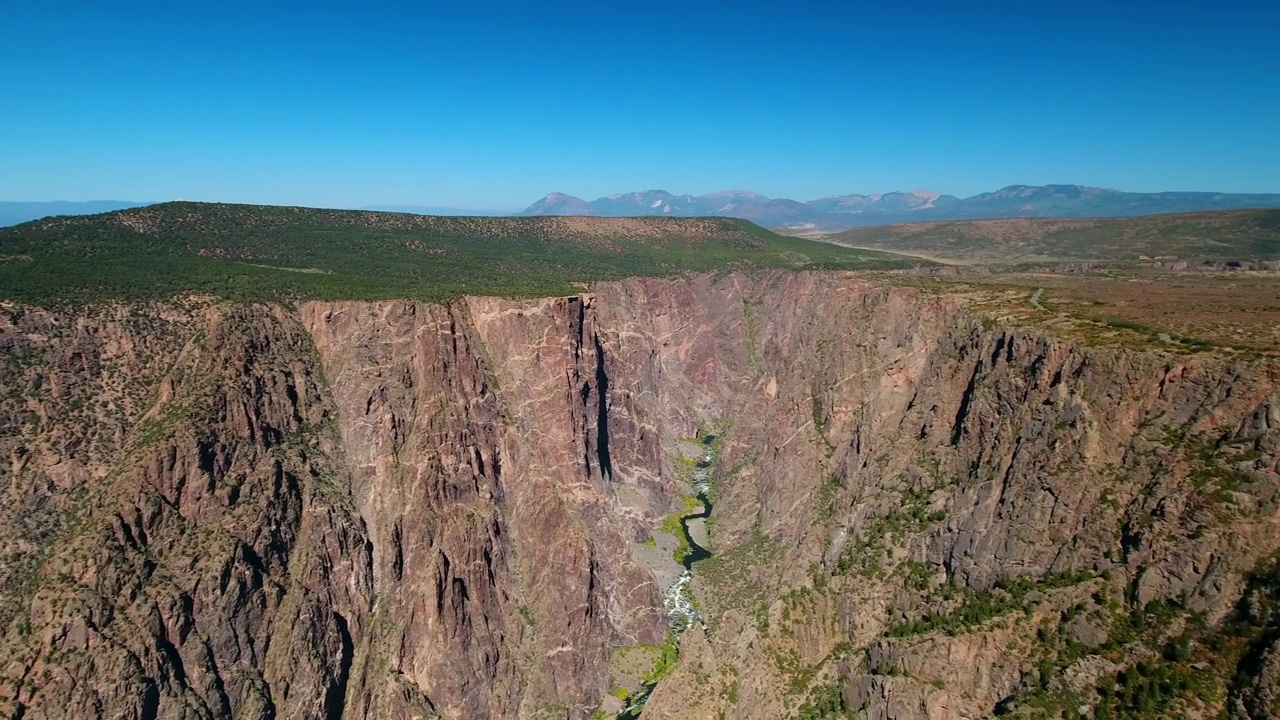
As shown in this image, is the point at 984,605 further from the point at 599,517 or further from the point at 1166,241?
the point at 1166,241

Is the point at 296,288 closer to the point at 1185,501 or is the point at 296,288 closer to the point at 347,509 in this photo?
the point at 347,509

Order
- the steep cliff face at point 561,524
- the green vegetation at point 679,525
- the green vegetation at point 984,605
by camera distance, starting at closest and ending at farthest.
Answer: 1. the steep cliff face at point 561,524
2. the green vegetation at point 984,605
3. the green vegetation at point 679,525

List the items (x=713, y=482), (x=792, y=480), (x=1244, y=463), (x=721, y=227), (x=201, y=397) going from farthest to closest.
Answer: (x=721, y=227)
(x=713, y=482)
(x=792, y=480)
(x=201, y=397)
(x=1244, y=463)

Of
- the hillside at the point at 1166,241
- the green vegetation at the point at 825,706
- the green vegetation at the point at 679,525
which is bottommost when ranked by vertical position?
the green vegetation at the point at 679,525

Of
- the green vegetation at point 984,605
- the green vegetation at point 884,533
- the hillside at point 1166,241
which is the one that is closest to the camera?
the green vegetation at point 984,605

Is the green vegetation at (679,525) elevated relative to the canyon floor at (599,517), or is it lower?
lower

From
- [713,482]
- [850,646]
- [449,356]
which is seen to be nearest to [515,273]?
[449,356]

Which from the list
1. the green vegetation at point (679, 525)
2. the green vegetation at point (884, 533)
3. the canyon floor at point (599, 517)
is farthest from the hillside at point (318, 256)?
the green vegetation at point (884, 533)

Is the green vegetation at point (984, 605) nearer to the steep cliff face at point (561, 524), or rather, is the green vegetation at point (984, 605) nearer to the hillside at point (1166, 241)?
the steep cliff face at point (561, 524)
